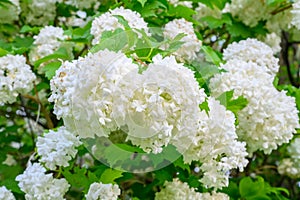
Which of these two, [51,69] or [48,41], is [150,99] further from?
[48,41]

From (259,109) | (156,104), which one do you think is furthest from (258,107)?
(156,104)

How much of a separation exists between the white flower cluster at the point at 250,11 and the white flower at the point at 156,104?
176cm

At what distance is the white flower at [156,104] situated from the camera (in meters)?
1.74

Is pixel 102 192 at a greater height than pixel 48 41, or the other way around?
pixel 48 41

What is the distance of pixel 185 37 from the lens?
8.89 ft

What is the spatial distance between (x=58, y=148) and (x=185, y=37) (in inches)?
36.0

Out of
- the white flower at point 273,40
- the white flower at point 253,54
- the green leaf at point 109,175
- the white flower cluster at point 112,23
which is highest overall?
the white flower cluster at point 112,23

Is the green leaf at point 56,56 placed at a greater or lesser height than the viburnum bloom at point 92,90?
lesser

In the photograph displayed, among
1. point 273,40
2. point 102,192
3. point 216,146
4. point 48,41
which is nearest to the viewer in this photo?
point 216,146

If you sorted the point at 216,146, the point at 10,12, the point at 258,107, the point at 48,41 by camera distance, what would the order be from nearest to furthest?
the point at 216,146 → the point at 258,107 → the point at 48,41 → the point at 10,12

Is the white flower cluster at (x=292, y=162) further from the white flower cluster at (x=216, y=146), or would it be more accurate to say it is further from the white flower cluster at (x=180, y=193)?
the white flower cluster at (x=216, y=146)

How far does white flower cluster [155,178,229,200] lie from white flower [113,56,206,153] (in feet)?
2.72

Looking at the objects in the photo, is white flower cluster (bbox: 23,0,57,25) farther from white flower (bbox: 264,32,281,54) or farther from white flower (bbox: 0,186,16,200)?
white flower (bbox: 264,32,281,54)

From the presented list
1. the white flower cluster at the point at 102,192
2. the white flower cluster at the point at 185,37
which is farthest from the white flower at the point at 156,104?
the white flower cluster at the point at 185,37
